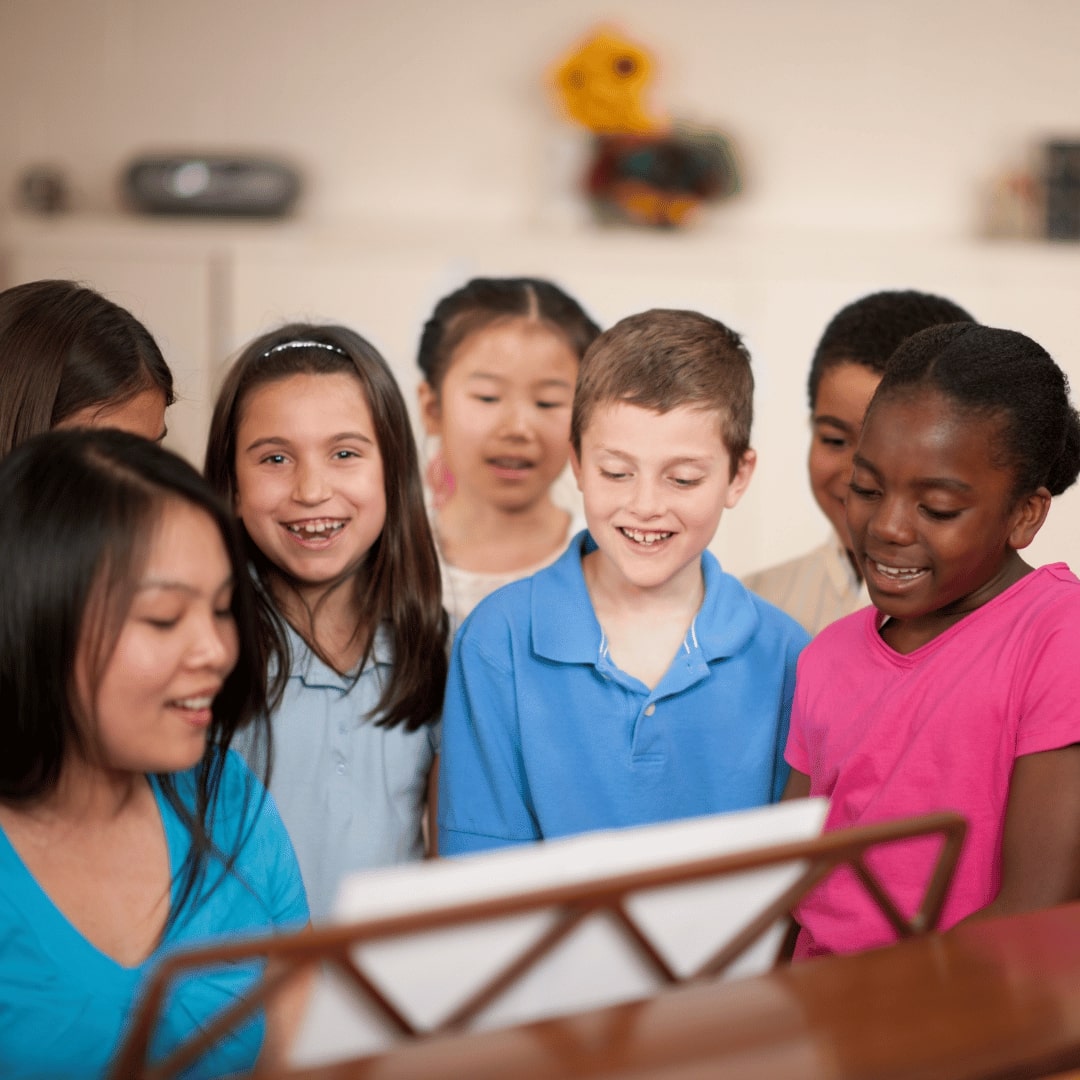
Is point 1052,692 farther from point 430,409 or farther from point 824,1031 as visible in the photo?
point 430,409

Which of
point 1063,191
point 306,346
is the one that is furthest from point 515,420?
point 1063,191

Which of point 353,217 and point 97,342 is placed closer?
point 97,342

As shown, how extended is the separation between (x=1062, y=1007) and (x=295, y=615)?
3.74 feet

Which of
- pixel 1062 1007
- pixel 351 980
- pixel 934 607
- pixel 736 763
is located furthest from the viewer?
pixel 736 763

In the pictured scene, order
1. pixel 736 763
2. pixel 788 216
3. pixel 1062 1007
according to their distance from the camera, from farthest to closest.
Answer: pixel 788 216
pixel 736 763
pixel 1062 1007

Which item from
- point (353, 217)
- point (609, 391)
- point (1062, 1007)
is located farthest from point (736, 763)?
point (353, 217)

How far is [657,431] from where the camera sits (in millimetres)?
1558

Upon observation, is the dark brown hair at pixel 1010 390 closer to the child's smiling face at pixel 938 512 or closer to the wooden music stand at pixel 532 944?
the child's smiling face at pixel 938 512

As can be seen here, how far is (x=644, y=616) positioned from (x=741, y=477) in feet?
0.69

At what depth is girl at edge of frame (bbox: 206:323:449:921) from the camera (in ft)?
5.46

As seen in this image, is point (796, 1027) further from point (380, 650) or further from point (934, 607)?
point (380, 650)

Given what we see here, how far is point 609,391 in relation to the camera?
159 cm

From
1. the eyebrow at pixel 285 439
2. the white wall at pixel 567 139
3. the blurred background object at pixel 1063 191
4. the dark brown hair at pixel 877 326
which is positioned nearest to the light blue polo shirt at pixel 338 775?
the eyebrow at pixel 285 439

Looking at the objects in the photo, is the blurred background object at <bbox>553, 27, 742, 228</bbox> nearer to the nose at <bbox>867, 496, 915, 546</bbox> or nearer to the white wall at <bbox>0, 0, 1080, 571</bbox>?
the white wall at <bbox>0, 0, 1080, 571</bbox>
